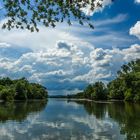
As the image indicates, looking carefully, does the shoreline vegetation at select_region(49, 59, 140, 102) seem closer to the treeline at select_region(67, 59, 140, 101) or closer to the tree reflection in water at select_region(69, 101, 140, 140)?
the treeline at select_region(67, 59, 140, 101)

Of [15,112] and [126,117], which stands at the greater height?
[15,112]

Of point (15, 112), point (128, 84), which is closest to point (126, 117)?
point (15, 112)

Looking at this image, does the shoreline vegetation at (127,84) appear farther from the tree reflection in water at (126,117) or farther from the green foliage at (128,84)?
the tree reflection in water at (126,117)

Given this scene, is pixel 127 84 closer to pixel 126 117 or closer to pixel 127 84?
pixel 127 84

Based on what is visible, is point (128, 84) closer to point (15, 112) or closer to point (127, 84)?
point (127, 84)

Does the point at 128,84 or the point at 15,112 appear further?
the point at 128,84

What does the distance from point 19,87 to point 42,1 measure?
17307 centimetres

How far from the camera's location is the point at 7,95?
155500 mm

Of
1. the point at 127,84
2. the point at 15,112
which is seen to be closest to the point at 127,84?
the point at 127,84

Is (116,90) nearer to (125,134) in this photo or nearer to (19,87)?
(19,87)

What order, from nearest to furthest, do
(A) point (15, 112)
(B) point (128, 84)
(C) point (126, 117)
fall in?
(C) point (126, 117) → (A) point (15, 112) → (B) point (128, 84)

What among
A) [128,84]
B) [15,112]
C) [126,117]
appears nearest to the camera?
[126,117]

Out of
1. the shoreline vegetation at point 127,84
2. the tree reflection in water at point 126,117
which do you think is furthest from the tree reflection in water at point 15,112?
the shoreline vegetation at point 127,84

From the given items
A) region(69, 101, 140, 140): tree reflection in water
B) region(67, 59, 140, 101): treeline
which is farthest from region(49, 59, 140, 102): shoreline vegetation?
region(69, 101, 140, 140): tree reflection in water
